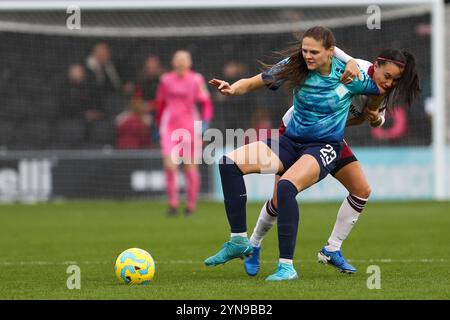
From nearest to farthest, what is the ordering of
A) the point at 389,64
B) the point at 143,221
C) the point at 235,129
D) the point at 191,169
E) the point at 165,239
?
the point at 389,64 → the point at 165,239 → the point at 143,221 → the point at 191,169 → the point at 235,129

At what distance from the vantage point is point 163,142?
1631cm

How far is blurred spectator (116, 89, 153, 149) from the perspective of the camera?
790 inches

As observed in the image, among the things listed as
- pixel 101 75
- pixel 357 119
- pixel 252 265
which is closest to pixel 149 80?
pixel 101 75

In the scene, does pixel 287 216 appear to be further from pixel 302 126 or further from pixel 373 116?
pixel 373 116

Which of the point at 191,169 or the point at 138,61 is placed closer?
the point at 191,169

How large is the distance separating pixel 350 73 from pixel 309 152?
25.4 inches

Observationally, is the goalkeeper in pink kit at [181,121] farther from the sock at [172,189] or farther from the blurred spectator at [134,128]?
the blurred spectator at [134,128]

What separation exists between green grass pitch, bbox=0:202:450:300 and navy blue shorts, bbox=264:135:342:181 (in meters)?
0.83

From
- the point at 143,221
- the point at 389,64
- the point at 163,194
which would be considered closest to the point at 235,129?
the point at 163,194

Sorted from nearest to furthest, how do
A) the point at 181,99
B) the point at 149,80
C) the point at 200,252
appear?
the point at 200,252
the point at 181,99
the point at 149,80

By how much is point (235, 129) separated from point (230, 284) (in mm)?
13258

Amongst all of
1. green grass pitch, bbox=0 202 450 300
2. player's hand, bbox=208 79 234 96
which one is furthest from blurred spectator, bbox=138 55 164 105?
player's hand, bbox=208 79 234 96

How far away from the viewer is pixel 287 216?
7398 millimetres
